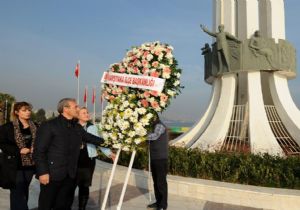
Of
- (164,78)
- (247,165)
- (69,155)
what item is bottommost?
(247,165)

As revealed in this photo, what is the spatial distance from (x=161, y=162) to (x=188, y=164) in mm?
2672

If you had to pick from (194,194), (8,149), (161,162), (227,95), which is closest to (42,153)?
(8,149)

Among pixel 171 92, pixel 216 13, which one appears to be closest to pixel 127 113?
pixel 171 92

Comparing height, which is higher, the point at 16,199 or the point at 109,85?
the point at 109,85

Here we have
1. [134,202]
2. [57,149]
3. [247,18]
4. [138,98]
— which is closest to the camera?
[57,149]

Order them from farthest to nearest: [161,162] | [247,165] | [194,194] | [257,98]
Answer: [257,98]
[247,165]
[194,194]
[161,162]

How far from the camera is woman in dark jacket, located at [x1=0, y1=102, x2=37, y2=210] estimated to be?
447 cm

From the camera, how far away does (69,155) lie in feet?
12.9

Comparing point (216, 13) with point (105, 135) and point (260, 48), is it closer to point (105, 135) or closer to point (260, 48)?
point (260, 48)

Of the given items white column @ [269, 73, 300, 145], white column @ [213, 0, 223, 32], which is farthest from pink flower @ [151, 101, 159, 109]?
white column @ [213, 0, 223, 32]

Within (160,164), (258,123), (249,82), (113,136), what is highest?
(249,82)

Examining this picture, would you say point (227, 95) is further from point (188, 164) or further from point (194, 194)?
point (194, 194)

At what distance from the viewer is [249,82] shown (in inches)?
579

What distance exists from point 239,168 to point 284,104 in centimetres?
868
